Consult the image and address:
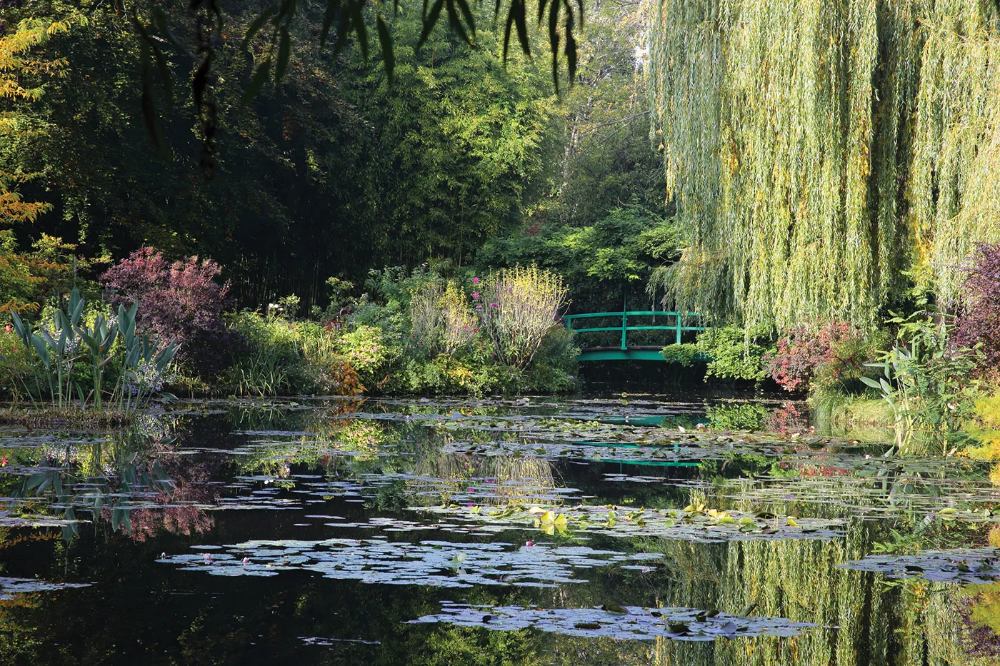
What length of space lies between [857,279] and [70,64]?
1275 centimetres

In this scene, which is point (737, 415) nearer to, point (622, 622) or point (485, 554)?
point (485, 554)

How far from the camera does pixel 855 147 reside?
10.1m

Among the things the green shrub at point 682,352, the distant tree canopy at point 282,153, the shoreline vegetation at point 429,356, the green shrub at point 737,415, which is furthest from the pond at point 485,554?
the green shrub at point 682,352

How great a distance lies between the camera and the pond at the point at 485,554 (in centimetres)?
341

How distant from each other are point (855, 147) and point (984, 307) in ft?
6.50

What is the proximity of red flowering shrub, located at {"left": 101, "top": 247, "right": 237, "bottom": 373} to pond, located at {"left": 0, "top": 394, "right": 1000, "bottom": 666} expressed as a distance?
545 cm

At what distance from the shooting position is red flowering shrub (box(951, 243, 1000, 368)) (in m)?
8.83

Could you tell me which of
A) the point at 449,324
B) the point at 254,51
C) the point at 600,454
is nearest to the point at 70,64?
the point at 254,51

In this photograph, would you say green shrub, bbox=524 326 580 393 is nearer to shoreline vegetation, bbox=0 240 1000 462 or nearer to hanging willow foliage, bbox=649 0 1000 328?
shoreline vegetation, bbox=0 240 1000 462

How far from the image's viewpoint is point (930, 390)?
9.71 meters

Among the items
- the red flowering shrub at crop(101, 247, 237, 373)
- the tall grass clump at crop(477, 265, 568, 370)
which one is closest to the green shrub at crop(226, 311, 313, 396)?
the red flowering shrub at crop(101, 247, 237, 373)

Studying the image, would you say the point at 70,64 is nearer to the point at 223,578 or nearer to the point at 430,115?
the point at 430,115

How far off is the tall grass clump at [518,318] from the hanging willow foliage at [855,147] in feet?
25.3

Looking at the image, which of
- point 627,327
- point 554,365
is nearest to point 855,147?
point 554,365
